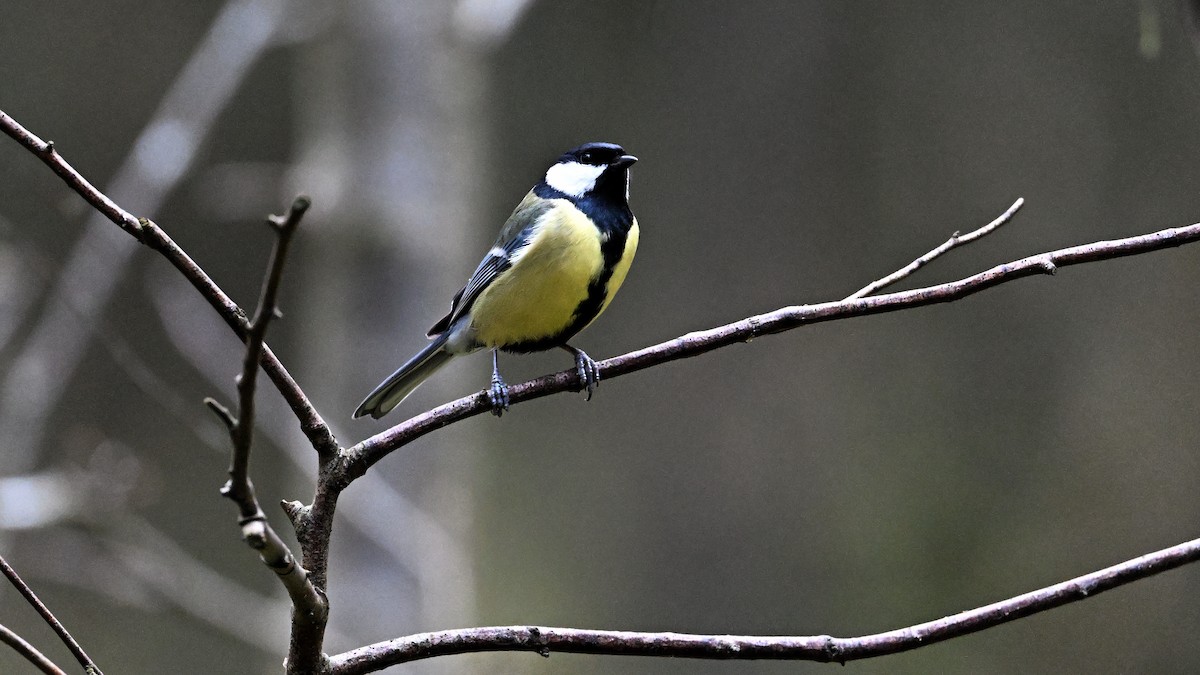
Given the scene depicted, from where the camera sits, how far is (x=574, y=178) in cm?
194

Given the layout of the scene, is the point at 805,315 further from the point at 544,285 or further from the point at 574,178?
the point at 574,178

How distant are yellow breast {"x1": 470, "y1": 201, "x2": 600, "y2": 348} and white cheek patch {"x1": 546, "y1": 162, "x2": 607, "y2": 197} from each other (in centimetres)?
12

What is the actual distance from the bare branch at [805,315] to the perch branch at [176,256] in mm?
48

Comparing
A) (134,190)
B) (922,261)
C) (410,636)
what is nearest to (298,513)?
(410,636)

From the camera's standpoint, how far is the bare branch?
0.90 m

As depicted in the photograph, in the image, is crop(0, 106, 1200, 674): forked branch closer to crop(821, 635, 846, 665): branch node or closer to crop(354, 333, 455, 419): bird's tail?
crop(821, 635, 846, 665): branch node

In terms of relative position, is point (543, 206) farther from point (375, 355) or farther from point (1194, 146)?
point (1194, 146)

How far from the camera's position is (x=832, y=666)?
420 centimetres

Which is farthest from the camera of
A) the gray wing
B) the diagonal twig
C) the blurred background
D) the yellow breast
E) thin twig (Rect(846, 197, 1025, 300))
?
the blurred background

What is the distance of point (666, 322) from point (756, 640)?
11.0ft

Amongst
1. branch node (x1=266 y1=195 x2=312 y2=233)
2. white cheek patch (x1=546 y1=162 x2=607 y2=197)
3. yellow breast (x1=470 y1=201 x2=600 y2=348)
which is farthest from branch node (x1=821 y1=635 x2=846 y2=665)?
white cheek patch (x1=546 y1=162 x2=607 y2=197)

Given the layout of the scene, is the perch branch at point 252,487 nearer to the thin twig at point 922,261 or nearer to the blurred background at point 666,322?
the thin twig at point 922,261

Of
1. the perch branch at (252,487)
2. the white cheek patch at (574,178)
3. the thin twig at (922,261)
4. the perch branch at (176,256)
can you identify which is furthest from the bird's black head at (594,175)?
the perch branch at (252,487)

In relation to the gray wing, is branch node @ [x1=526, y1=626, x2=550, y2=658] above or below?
below
